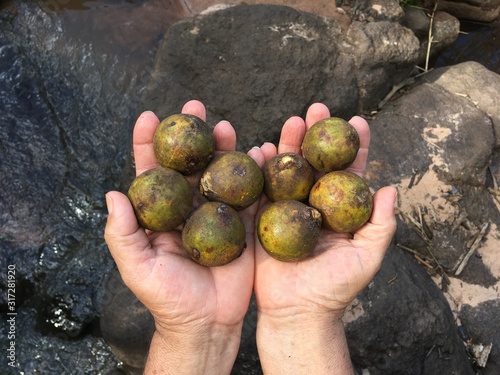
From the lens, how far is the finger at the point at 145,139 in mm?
3568

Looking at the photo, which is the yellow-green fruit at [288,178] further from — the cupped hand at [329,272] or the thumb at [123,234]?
the thumb at [123,234]

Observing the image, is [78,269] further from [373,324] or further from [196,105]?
[373,324]

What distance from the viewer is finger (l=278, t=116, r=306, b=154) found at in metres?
3.80

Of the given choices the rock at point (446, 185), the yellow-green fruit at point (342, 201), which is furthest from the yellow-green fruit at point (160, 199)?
the rock at point (446, 185)

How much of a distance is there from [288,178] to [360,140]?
698 mm

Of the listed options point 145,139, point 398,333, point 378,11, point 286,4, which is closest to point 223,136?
point 145,139

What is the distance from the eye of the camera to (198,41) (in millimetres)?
5312

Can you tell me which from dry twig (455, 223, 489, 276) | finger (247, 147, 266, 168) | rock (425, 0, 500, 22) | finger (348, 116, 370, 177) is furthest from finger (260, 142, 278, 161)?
rock (425, 0, 500, 22)

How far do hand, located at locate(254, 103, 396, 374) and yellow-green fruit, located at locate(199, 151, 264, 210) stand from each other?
1.51 feet

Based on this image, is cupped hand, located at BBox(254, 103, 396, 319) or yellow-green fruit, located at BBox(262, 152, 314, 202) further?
yellow-green fruit, located at BBox(262, 152, 314, 202)

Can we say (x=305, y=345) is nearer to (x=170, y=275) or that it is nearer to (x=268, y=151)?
(x=170, y=275)

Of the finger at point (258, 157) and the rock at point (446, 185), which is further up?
the finger at point (258, 157)

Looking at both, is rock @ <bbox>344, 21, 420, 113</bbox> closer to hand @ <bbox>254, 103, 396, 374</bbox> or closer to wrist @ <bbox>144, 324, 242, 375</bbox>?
hand @ <bbox>254, 103, 396, 374</bbox>

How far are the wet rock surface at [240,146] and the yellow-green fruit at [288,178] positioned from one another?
4.31ft
